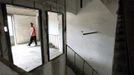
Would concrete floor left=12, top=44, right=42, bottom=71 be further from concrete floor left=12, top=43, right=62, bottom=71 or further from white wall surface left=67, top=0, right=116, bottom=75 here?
white wall surface left=67, top=0, right=116, bottom=75

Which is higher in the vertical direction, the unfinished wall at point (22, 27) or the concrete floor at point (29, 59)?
the unfinished wall at point (22, 27)

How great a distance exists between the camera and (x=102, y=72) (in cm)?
597

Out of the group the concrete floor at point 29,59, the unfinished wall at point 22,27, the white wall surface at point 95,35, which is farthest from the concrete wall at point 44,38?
the unfinished wall at point 22,27

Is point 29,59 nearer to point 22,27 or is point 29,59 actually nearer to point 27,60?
point 27,60

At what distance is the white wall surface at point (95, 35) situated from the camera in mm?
5480

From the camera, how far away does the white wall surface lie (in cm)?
548

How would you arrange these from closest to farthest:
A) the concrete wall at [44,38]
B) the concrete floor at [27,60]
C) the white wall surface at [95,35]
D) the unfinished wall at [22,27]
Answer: the concrete wall at [44,38] → the concrete floor at [27,60] → the white wall surface at [95,35] → the unfinished wall at [22,27]

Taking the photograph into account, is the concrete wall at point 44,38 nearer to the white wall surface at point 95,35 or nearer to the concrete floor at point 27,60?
the concrete floor at point 27,60

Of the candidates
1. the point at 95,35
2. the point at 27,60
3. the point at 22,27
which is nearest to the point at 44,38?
the point at 27,60

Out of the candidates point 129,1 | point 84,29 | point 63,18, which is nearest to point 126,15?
point 129,1

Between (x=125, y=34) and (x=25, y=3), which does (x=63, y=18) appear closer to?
(x=25, y=3)

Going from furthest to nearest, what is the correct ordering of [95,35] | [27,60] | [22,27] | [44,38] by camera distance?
[22,27] < [95,35] < [27,60] < [44,38]

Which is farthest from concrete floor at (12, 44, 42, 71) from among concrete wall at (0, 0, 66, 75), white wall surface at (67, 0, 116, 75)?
white wall surface at (67, 0, 116, 75)

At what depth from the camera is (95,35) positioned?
5.87 metres
